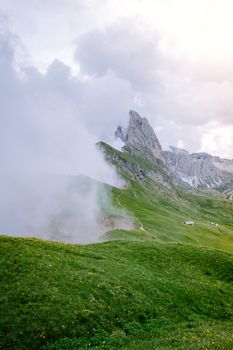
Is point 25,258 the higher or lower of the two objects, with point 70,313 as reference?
higher

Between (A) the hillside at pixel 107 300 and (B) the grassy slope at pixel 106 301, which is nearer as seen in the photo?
(A) the hillside at pixel 107 300

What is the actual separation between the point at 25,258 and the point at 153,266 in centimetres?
1736

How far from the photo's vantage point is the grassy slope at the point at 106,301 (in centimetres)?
2856

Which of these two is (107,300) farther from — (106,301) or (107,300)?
(106,301)

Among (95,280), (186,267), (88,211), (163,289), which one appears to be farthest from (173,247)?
(88,211)

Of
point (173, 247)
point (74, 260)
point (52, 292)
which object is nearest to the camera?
point (52, 292)

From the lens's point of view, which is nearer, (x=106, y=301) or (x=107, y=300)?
(x=106, y=301)

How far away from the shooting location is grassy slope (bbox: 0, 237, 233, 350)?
28562 mm

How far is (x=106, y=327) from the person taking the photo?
30969 mm

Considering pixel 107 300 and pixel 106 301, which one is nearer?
pixel 106 301

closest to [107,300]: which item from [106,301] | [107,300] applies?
[107,300]

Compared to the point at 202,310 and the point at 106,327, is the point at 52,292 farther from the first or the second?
the point at 202,310

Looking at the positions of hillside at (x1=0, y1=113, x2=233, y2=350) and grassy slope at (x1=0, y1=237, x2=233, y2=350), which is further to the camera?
grassy slope at (x1=0, y1=237, x2=233, y2=350)

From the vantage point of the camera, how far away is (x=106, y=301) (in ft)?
112
